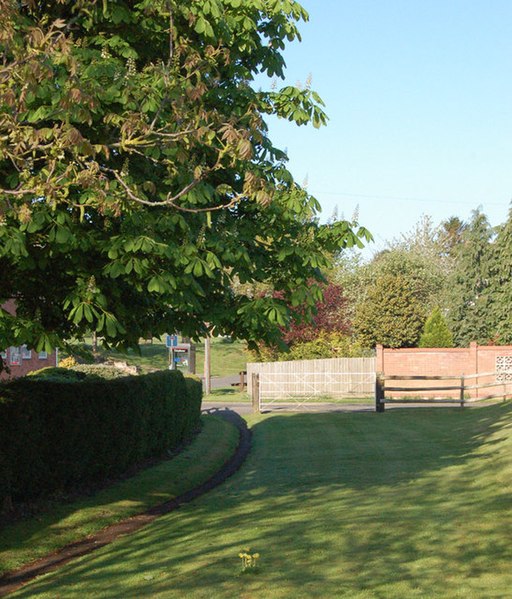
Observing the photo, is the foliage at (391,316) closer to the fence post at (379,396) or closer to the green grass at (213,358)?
the fence post at (379,396)

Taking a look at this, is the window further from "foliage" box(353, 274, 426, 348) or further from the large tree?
the large tree

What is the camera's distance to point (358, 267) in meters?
71.5

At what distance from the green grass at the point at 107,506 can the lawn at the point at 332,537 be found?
92 cm

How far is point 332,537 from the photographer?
10586 mm

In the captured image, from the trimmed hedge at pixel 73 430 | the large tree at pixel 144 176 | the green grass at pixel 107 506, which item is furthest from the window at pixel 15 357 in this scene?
the large tree at pixel 144 176

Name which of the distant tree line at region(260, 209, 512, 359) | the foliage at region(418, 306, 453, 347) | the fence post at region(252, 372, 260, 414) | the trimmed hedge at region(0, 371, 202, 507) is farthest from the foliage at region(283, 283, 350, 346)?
the trimmed hedge at region(0, 371, 202, 507)

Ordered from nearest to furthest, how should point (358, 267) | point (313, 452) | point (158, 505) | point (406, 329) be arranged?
1. point (158, 505)
2. point (313, 452)
3. point (406, 329)
4. point (358, 267)

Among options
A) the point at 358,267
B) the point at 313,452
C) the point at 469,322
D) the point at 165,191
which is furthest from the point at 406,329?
the point at 165,191

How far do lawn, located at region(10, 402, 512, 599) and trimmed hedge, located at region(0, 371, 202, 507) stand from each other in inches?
83.9

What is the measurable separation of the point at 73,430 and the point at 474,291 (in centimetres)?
4853

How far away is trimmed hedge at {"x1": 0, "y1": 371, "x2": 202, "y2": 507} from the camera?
13000 mm

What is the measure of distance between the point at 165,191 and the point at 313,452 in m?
11.9

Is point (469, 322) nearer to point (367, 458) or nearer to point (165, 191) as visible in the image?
point (367, 458)

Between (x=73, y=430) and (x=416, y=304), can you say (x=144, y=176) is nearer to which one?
(x=73, y=430)
